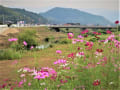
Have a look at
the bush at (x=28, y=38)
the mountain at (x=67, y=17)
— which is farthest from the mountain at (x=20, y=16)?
the bush at (x=28, y=38)

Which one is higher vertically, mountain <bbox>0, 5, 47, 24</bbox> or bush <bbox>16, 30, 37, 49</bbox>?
mountain <bbox>0, 5, 47, 24</bbox>

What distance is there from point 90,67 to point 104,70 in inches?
7.3

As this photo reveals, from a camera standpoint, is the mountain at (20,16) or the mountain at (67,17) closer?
the mountain at (20,16)

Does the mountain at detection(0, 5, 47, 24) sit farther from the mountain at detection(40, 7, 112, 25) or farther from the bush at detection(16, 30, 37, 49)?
the bush at detection(16, 30, 37, 49)

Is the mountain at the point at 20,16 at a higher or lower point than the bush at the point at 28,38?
higher

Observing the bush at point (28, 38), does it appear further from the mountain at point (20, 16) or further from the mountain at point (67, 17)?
the mountain at point (20, 16)

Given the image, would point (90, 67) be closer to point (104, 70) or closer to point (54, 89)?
point (104, 70)

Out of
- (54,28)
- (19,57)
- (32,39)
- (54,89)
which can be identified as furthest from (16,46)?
(54,28)

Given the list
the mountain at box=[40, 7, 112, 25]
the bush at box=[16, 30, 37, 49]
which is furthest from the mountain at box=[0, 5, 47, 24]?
the bush at box=[16, 30, 37, 49]

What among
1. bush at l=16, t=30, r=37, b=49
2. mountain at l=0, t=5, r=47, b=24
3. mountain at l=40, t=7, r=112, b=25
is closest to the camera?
mountain at l=0, t=5, r=47, b=24

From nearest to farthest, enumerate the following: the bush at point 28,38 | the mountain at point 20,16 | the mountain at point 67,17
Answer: the mountain at point 20,16 < the mountain at point 67,17 < the bush at point 28,38

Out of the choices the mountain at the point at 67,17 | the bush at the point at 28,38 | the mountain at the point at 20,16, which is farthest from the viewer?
the bush at the point at 28,38

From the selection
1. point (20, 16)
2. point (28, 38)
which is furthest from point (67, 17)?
point (28, 38)

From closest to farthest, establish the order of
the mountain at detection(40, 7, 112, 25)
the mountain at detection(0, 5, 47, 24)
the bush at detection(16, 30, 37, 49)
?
the mountain at detection(0, 5, 47, 24) → the mountain at detection(40, 7, 112, 25) → the bush at detection(16, 30, 37, 49)
